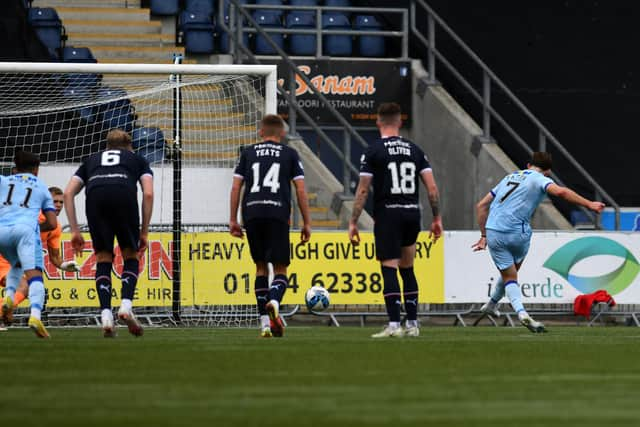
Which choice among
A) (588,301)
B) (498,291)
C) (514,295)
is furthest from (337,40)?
(514,295)

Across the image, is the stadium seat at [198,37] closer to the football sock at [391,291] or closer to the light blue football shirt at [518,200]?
the light blue football shirt at [518,200]

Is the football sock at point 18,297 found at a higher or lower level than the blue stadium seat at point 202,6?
lower

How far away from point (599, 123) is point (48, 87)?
11.1m

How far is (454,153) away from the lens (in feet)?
84.7

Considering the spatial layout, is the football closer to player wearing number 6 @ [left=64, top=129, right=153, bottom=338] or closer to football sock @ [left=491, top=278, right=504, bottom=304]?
football sock @ [left=491, top=278, right=504, bottom=304]

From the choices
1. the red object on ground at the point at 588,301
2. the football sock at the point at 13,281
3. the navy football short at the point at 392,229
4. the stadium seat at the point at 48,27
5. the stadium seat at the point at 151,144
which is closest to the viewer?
the navy football short at the point at 392,229

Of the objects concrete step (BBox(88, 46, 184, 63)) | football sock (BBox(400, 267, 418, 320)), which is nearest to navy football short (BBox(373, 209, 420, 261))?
football sock (BBox(400, 267, 418, 320))

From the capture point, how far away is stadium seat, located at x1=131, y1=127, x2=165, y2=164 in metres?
19.7

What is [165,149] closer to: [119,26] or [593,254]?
[593,254]

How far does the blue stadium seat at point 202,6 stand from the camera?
25609 mm

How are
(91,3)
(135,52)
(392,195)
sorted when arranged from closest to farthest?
1. (392,195)
2. (135,52)
3. (91,3)

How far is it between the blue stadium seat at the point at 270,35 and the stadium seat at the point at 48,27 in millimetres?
3545

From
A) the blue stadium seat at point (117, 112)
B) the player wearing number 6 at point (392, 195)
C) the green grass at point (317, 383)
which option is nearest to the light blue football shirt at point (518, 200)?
the player wearing number 6 at point (392, 195)

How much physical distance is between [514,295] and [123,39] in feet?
43.0
